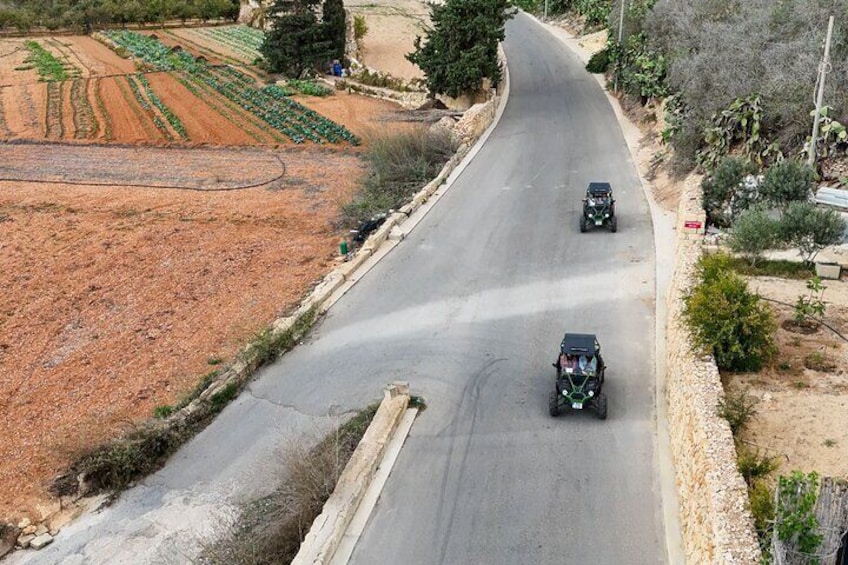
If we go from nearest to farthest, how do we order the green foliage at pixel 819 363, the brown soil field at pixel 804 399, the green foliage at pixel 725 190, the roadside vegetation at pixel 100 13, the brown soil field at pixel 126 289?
the brown soil field at pixel 804 399 → the green foliage at pixel 819 363 → the brown soil field at pixel 126 289 → the green foliage at pixel 725 190 → the roadside vegetation at pixel 100 13

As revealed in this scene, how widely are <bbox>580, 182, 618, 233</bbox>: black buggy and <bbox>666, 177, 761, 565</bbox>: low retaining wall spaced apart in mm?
7621

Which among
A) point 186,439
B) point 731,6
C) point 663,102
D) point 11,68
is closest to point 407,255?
point 186,439

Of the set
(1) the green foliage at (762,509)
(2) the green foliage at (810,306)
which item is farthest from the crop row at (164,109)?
(1) the green foliage at (762,509)

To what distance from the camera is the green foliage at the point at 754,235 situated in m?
18.3

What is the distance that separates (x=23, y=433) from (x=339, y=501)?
7.88 metres

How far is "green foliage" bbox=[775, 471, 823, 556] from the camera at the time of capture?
864cm

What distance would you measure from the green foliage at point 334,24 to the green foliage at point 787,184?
37.4 meters

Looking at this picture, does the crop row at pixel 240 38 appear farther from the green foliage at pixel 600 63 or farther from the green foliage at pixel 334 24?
the green foliage at pixel 600 63

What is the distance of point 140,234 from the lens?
27.0 m

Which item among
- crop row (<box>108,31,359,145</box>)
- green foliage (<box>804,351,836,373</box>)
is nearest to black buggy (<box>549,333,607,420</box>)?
green foliage (<box>804,351,836,373</box>)

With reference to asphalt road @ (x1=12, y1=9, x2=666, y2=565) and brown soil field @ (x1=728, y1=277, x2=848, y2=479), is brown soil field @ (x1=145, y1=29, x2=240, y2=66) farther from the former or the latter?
brown soil field @ (x1=728, y1=277, x2=848, y2=479)

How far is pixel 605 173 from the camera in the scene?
30.1 m

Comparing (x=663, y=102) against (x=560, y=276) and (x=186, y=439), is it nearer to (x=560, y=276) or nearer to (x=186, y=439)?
(x=560, y=276)

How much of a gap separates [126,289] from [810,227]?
18.5 m
